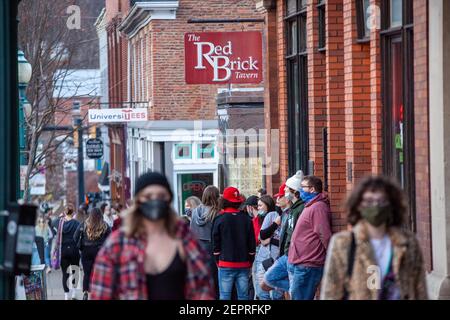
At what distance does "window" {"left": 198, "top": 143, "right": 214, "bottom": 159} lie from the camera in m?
37.2

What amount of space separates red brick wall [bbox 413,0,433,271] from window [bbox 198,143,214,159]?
83.1ft

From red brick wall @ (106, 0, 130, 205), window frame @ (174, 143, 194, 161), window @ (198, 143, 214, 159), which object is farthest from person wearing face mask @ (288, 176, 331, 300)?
red brick wall @ (106, 0, 130, 205)

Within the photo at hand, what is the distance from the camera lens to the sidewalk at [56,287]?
22.0m

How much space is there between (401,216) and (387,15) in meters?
6.79

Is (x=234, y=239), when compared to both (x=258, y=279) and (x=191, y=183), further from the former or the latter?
(x=191, y=183)

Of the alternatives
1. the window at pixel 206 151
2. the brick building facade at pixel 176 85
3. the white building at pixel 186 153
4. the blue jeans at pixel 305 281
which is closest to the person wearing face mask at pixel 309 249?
the blue jeans at pixel 305 281

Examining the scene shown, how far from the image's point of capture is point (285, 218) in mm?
14273

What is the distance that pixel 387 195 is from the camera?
6.85 m

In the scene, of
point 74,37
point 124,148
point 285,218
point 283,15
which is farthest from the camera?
point 124,148

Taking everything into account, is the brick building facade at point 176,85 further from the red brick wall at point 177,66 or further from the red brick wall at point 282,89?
the red brick wall at point 282,89

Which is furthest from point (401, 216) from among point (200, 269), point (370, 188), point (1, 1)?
point (1, 1)

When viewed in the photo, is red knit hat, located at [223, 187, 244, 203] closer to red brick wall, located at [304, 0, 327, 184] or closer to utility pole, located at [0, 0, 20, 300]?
red brick wall, located at [304, 0, 327, 184]

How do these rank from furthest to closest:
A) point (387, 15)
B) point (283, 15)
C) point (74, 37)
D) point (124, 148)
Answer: point (124, 148), point (74, 37), point (283, 15), point (387, 15)

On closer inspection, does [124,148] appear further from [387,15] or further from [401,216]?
[401,216]
